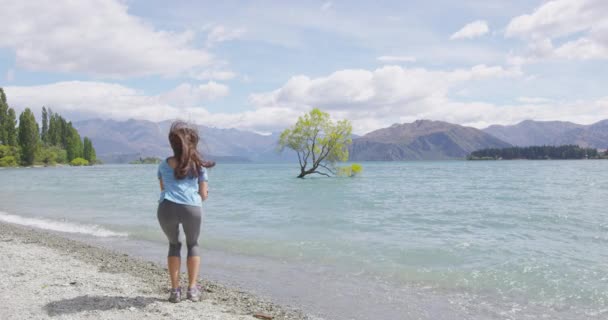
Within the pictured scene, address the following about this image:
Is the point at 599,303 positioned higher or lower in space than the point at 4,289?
lower

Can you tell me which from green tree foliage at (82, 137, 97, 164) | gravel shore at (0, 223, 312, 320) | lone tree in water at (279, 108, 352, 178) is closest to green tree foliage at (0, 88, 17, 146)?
green tree foliage at (82, 137, 97, 164)

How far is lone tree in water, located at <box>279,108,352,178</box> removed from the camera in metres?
65.4

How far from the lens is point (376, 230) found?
1931cm

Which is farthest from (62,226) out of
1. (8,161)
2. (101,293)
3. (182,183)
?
(8,161)

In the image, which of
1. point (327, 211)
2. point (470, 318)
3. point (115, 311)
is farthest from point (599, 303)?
point (327, 211)

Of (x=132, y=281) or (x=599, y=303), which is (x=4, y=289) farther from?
(x=599, y=303)

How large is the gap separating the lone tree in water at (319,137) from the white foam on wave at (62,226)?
4375 centimetres

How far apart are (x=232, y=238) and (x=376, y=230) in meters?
6.25

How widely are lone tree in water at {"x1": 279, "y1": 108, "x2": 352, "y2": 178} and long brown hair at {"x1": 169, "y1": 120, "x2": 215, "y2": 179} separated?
5786 cm

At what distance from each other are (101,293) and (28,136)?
152873 mm

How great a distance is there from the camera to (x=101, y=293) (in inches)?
323

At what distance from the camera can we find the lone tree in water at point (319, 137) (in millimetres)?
65375

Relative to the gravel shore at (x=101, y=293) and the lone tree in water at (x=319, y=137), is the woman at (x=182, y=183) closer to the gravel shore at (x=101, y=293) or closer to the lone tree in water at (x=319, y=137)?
the gravel shore at (x=101, y=293)

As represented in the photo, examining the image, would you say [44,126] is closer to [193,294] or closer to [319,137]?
[319,137]
